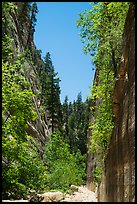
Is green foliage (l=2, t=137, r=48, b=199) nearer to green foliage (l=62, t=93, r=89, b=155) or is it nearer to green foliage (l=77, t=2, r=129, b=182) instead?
green foliage (l=77, t=2, r=129, b=182)

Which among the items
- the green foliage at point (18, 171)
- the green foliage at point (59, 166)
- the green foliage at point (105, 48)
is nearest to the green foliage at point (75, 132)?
the green foliage at point (59, 166)

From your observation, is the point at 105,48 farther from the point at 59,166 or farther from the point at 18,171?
the point at 59,166

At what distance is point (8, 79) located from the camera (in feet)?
46.8

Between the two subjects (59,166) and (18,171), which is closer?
(18,171)

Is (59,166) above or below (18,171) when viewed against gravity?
above

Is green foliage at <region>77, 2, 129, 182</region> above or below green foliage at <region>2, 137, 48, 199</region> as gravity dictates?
above

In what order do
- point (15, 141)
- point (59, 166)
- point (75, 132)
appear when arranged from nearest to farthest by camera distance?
point (15, 141), point (59, 166), point (75, 132)

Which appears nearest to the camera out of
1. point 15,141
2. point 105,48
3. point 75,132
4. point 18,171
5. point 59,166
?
point 15,141

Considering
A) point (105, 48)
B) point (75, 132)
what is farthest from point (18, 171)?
point (75, 132)

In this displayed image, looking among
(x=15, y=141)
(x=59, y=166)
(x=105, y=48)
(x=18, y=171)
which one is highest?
(x=105, y=48)

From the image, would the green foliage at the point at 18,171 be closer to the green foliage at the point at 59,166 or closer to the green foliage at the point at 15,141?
the green foliage at the point at 15,141

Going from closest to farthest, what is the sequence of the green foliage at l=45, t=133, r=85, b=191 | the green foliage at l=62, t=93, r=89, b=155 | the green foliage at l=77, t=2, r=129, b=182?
the green foliage at l=77, t=2, r=129, b=182 → the green foliage at l=45, t=133, r=85, b=191 → the green foliage at l=62, t=93, r=89, b=155

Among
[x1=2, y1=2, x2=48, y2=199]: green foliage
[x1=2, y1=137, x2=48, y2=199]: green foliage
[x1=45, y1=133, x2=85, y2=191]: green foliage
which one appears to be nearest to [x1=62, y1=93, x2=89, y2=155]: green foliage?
[x1=45, y1=133, x2=85, y2=191]: green foliage

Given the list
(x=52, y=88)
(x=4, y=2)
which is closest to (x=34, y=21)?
(x=52, y=88)
